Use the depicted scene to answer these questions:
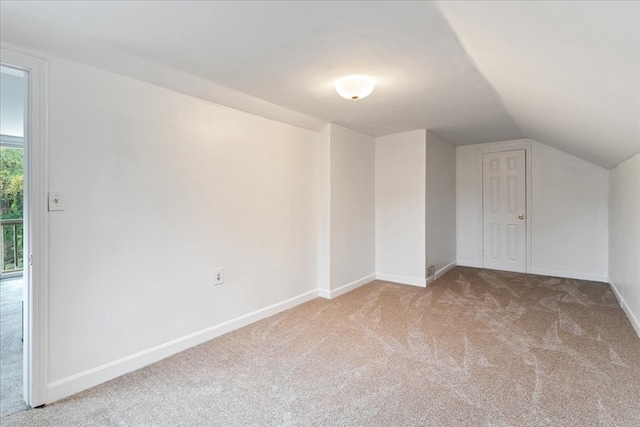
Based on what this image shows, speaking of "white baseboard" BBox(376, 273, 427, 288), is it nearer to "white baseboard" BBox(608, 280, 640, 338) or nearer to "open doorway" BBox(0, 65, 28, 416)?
"white baseboard" BBox(608, 280, 640, 338)

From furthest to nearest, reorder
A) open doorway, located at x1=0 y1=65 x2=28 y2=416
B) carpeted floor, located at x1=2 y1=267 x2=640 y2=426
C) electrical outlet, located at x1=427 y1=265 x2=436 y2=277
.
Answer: electrical outlet, located at x1=427 y1=265 x2=436 y2=277, open doorway, located at x1=0 y1=65 x2=28 y2=416, carpeted floor, located at x1=2 y1=267 x2=640 y2=426

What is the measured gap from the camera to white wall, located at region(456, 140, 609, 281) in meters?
4.46

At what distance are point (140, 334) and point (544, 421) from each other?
8.13ft

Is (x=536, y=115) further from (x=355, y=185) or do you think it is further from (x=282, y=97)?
(x=282, y=97)

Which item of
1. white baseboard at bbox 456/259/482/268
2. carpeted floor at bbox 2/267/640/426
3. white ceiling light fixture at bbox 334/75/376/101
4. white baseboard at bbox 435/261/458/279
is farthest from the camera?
white baseboard at bbox 456/259/482/268

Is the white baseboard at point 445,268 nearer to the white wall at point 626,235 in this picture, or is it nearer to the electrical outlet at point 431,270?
the electrical outlet at point 431,270

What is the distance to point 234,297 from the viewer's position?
2916 mm

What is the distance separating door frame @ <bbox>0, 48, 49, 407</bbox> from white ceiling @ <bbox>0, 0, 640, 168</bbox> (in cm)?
26

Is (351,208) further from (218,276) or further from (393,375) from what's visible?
(393,375)

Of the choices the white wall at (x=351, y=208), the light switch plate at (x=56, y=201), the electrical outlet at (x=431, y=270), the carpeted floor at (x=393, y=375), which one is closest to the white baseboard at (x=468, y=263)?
the electrical outlet at (x=431, y=270)

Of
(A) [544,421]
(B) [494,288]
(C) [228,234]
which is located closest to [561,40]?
(A) [544,421]

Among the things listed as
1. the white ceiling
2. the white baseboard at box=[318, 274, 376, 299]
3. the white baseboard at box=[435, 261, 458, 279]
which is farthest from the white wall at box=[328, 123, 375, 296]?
the white ceiling

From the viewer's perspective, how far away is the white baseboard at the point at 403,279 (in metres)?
4.26

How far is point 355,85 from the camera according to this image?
2.36 m
